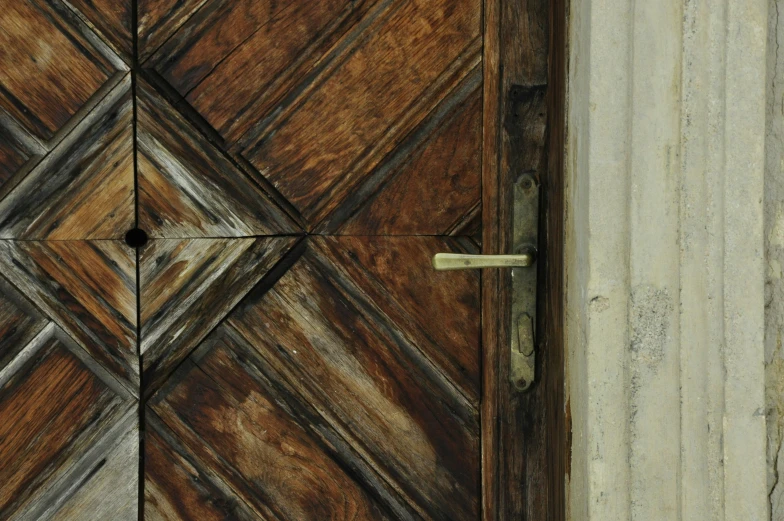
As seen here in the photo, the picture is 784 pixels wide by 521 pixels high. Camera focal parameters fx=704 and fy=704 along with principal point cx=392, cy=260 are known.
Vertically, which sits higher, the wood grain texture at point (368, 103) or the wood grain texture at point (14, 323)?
the wood grain texture at point (368, 103)

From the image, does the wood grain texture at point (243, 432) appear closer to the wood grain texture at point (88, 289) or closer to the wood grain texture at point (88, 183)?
the wood grain texture at point (88, 289)

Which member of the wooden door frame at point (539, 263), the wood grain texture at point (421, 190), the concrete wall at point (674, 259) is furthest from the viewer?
the wood grain texture at point (421, 190)

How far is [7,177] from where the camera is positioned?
104 cm

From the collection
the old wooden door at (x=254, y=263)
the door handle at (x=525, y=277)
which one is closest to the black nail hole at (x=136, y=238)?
the old wooden door at (x=254, y=263)

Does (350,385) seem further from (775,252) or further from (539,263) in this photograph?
(775,252)

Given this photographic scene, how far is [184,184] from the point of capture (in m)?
1.06

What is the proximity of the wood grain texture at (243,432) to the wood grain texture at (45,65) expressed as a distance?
0.41 meters

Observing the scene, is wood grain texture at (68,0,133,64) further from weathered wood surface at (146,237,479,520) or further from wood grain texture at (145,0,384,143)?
weathered wood surface at (146,237,479,520)

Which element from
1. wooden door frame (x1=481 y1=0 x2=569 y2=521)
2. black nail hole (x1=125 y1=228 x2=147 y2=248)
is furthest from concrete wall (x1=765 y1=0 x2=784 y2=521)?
black nail hole (x1=125 y1=228 x2=147 y2=248)

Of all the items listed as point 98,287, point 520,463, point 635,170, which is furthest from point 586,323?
point 98,287

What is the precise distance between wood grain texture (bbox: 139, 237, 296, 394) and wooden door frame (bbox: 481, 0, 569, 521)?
373 millimetres

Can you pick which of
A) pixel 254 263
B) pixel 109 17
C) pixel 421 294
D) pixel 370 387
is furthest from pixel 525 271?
pixel 109 17

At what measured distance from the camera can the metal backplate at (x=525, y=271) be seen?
1003 millimetres

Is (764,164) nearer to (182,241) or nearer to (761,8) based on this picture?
(761,8)
